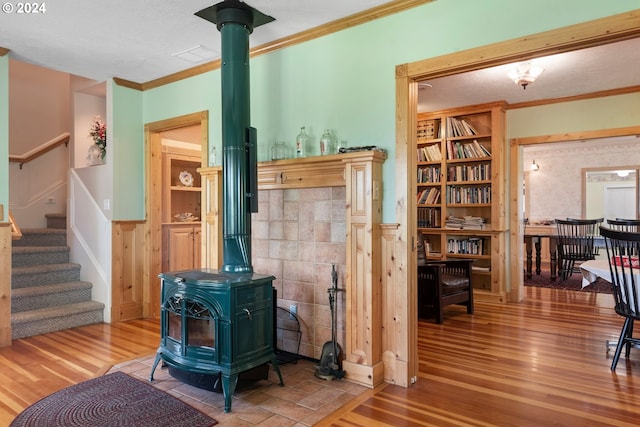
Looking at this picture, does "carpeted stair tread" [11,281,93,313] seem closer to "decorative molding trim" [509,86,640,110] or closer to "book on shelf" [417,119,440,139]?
"book on shelf" [417,119,440,139]

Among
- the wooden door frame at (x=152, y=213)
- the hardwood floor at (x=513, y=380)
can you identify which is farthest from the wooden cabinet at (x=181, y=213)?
the hardwood floor at (x=513, y=380)

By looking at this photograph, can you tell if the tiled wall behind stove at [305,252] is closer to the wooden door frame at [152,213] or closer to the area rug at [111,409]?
the area rug at [111,409]

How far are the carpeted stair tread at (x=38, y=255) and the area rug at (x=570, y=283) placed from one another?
647cm

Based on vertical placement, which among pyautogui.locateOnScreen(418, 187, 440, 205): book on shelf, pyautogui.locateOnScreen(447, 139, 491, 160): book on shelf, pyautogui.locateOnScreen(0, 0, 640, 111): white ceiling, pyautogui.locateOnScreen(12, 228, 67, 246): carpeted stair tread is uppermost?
pyautogui.locateOnScreen(0, 0, 640, 111): white ceiling

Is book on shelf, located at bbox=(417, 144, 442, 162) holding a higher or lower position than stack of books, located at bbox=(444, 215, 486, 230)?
higher

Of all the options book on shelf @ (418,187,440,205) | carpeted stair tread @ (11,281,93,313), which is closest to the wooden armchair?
book on shelf @ (418,187,440,205)

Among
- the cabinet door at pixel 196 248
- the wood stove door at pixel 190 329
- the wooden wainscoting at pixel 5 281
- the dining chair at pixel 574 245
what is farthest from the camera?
the dining chair at pixel 574 245

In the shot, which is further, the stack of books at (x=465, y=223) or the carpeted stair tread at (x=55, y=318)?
the stack of books at (x=465, y=223)

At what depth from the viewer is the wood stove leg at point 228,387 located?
2.41 metres

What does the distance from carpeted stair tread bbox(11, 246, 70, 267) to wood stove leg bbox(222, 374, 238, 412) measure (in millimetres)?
3377

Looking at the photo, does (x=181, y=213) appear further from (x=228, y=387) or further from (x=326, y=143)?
(x=228, y=387)

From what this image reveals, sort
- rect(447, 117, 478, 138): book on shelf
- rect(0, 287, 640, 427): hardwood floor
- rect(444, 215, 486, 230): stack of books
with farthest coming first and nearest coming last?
1. rect(447, 117, 478, 138): book on shelf
2. rect(444, 215, 486, 230): stack of books
3. rect(0, 287, 640, 427): hardwood floor

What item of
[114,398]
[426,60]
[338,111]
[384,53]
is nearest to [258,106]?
[338,111]

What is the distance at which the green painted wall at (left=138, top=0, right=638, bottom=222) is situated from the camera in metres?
2.41
